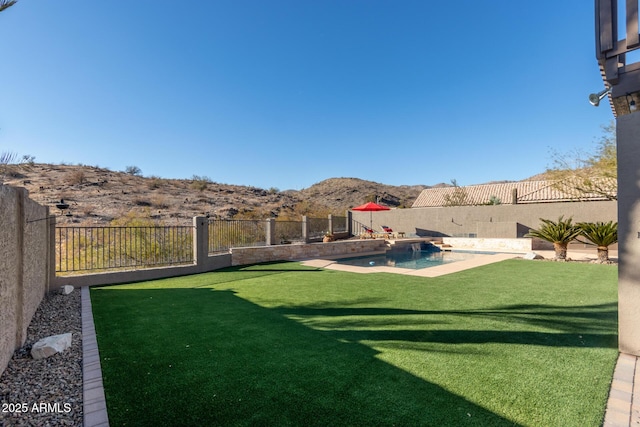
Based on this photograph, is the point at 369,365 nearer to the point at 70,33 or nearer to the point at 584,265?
the point at 584,265

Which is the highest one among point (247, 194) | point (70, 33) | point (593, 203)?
point (70, 33)

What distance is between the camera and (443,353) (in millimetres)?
3559

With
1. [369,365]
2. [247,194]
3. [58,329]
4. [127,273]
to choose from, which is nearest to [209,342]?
[369,365]

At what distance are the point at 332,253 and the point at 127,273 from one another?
856cm

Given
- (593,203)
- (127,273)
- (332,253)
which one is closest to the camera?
(127,273)

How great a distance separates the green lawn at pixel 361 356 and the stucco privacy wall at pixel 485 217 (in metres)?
12.4

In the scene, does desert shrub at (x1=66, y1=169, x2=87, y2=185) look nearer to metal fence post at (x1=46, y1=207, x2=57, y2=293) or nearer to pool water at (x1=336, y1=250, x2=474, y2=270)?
metal fence post at (x1=46, y1=207, x2=57, y2=293)

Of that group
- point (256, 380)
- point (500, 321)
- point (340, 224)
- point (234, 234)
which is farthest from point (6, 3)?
point (340, 224)

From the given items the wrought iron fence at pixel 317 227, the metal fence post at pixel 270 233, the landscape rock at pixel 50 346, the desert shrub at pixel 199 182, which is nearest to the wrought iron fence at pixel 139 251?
the metal fence post at pixel 270 233

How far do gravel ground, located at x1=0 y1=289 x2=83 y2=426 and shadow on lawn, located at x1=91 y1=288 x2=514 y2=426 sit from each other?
10.3 inches

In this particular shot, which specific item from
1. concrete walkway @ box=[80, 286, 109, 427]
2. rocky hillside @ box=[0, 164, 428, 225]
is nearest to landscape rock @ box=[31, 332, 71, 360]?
concrete walkway @ box=[80, 286, 109, 427]

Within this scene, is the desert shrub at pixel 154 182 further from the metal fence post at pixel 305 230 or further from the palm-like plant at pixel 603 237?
the palm-like plant at pixel 603 237

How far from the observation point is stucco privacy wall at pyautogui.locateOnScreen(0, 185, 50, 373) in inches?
128

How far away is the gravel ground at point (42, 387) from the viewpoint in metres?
2.44
